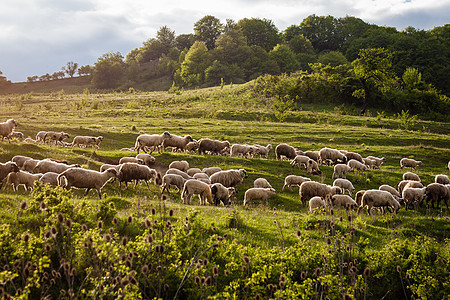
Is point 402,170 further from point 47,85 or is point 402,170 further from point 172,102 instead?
point 47,85

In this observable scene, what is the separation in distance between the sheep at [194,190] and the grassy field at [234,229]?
0.87 m

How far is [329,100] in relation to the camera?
6309 centimetres

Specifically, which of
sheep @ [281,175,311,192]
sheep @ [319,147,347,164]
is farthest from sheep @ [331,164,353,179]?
sheep @ [281,175,311,192]

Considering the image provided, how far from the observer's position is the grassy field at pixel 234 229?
5.30 m

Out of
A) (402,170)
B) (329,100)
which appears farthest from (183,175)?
(329,100)

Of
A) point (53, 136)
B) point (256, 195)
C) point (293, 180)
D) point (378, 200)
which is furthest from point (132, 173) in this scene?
point (53, 136)

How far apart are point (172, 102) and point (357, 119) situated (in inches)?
1510

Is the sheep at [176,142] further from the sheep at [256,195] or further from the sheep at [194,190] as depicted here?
the sheep at [256,195]

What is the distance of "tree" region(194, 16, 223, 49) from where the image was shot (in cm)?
14025

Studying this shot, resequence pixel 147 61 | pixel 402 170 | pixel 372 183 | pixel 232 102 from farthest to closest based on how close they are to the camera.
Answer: pixel 147 61, pixel 232 102, pixel 402 170, pixel 372 183

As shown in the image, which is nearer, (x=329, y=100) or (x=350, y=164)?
(x=350, y=164)

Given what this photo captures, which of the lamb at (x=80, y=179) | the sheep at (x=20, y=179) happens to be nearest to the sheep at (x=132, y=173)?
the lamb at (x=80, y=179)

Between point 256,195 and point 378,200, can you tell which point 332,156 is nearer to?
point 378,200

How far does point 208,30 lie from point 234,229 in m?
145
